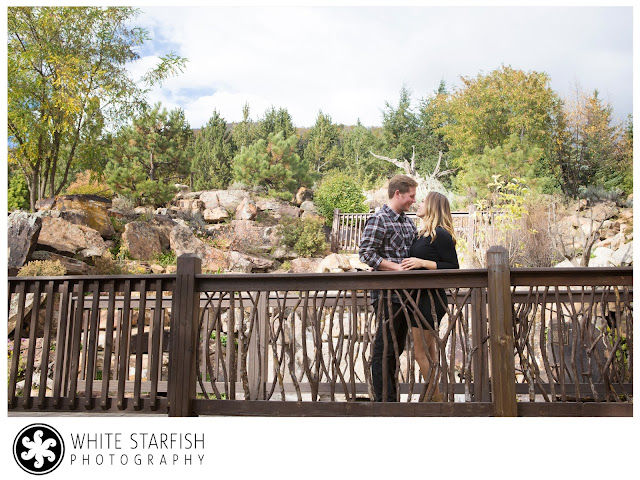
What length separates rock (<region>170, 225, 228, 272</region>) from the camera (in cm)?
897

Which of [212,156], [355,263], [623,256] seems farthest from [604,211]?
[212,156]

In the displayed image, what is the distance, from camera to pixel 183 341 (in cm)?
236

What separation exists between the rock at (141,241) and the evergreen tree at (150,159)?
2597 millimetres

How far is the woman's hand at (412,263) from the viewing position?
252 cm

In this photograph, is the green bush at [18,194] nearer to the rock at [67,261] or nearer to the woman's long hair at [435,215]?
the rock at [67,261]

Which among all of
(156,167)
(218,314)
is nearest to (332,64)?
(156,167)

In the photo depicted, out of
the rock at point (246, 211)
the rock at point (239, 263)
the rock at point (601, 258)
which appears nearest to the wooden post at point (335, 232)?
the rock at point (246, 211)

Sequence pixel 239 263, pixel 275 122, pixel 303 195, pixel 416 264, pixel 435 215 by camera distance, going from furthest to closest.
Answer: pixel 275 122
pixel 303 195
pixel 239 263
pixel 435 215
pixel 416 264

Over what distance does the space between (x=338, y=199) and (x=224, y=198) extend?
2768 millimetres

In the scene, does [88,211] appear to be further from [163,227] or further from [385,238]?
[385,238]

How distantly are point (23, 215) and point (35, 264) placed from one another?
1.00 meters
